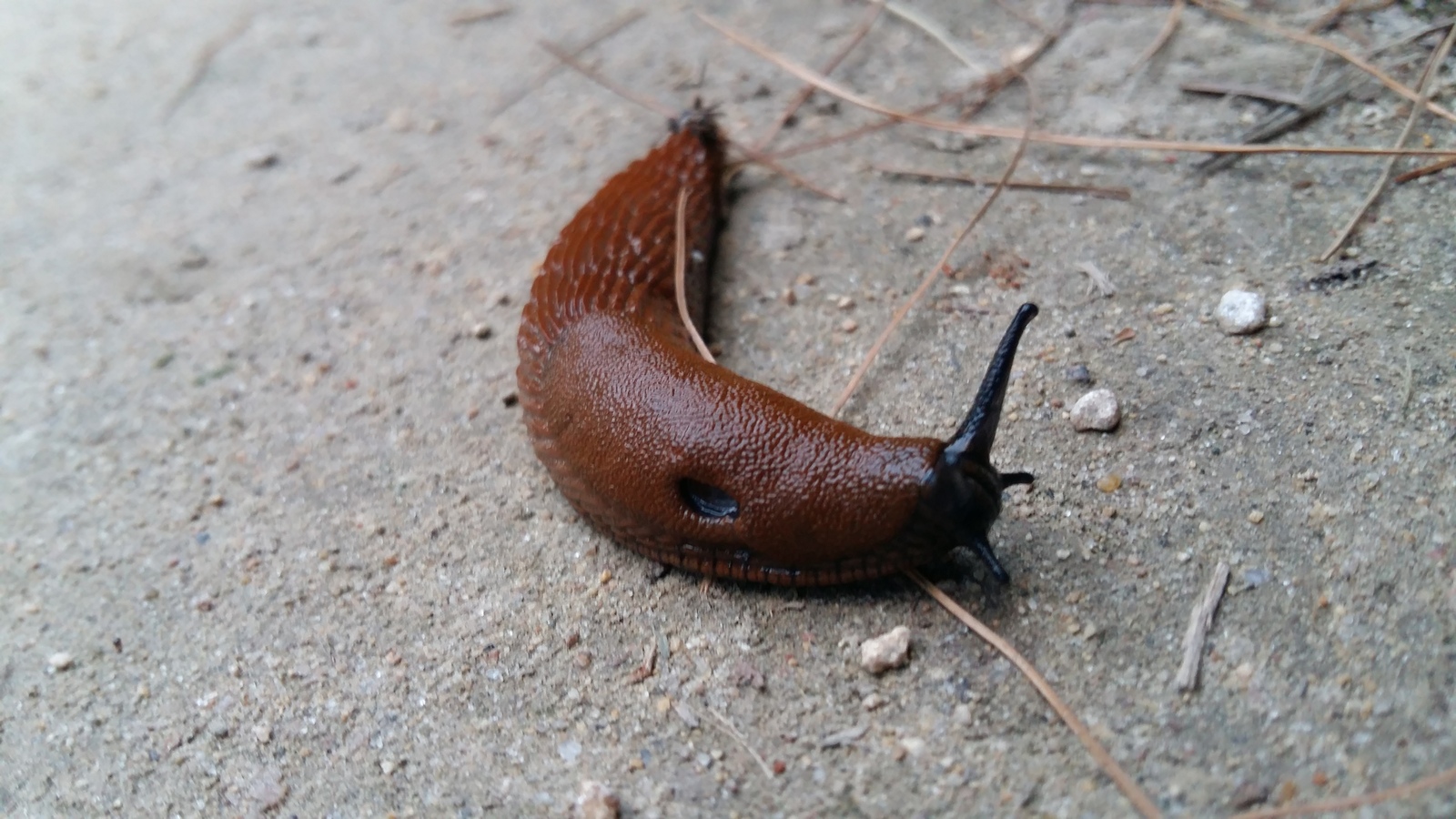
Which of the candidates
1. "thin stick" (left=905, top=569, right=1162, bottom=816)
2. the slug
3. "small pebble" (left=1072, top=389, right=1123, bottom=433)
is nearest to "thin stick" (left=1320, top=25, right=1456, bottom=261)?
"small pebble" (left=1072, top=389, right=1123, bottom=433)

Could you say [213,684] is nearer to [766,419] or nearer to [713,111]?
[766,419]

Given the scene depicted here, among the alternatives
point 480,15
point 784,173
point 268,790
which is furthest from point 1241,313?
point 480,15

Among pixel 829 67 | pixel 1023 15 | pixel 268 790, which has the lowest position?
pixel 268 790

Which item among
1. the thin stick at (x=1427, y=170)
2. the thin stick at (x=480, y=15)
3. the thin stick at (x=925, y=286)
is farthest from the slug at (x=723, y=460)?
the thin stick at (x=480, y=15)

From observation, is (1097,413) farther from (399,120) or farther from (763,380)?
(399,120)

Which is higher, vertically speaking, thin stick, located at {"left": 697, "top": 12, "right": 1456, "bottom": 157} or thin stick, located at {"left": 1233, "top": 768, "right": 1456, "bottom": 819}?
thin stick, located at {"left": 697, "top": 12, "right": 1456, "bottom": 157}

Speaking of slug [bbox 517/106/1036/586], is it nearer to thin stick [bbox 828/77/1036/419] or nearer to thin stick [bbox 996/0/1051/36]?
thin stick [bbox 828/77/1036/419]
